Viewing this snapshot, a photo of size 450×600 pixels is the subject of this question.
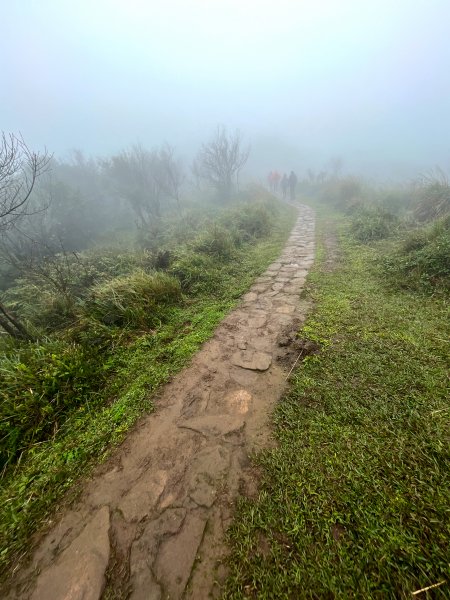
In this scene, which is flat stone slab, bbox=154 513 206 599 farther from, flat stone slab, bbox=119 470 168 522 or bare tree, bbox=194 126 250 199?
bare tree, bbox=194 126 250 199

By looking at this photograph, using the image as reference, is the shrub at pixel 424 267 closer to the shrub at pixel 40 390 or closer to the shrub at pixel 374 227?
the shrub at pixel 374 227

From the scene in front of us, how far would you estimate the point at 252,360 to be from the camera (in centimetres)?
298

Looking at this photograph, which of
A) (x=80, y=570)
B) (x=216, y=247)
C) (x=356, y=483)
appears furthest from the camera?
(x=216, y=247)

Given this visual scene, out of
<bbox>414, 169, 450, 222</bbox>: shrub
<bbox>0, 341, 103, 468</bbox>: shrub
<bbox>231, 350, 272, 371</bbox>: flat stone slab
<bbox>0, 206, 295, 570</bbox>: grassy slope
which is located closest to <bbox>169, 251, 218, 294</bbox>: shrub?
<bbox>0, 206, 295, 570</bbox>: grassy slope

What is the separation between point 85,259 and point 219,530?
33.9 ft

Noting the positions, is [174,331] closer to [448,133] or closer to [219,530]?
[219,530]

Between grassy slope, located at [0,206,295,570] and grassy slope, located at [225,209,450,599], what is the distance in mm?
1351

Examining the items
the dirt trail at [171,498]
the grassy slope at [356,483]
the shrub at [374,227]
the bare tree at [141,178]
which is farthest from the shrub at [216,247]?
the bare tree at [141,178]

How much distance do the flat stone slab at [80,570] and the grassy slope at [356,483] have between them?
0.77m

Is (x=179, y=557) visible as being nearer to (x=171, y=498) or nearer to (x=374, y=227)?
(x=171, y=498)

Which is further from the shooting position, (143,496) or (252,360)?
(252,360)

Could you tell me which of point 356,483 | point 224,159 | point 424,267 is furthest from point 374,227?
point 224,159

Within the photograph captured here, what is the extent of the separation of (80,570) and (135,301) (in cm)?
332

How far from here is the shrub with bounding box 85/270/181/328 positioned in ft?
13.0
